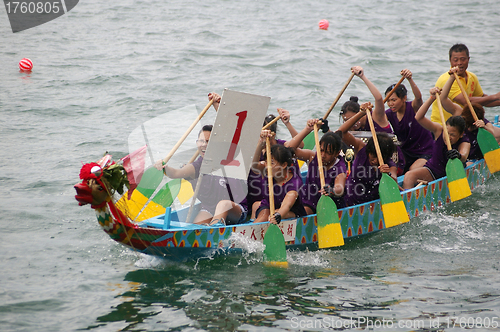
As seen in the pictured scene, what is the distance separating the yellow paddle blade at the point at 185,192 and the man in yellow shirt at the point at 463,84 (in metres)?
4.09

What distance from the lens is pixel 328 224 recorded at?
4.95m

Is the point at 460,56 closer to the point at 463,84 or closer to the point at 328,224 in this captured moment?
the point at 463,84

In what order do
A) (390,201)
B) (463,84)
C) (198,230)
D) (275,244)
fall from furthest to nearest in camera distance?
1. (463,84)
2. (390,201)
3. (275,244)
4. (198,230)

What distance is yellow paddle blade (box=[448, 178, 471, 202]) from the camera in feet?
19.3

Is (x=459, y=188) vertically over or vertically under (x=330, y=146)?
under

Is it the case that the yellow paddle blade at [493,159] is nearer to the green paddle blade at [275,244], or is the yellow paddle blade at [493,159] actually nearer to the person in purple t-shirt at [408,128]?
the person in purple t-shirt at [408,128]

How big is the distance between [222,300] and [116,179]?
4.51 feet

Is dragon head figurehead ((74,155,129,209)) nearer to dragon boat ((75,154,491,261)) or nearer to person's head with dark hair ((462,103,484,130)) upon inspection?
dragon boat ((75,154,491,261))

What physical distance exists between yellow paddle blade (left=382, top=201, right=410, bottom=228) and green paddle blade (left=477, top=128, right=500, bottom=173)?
2047 millimetres

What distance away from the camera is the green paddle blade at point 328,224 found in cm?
491

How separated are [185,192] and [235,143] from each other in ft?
3.17

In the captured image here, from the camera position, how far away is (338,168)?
534 centimetres

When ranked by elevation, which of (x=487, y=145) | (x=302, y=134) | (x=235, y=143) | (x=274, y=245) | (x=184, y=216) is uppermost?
(x=235, y=143)

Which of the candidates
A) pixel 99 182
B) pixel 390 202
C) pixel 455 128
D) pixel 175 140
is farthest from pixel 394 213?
pixel 99 182
